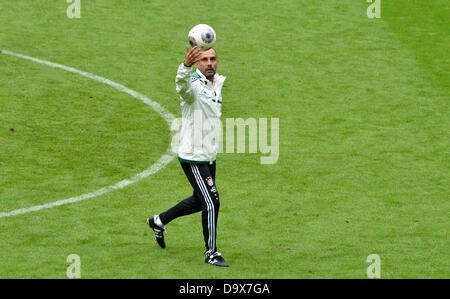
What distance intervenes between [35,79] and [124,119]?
2895 millimetres

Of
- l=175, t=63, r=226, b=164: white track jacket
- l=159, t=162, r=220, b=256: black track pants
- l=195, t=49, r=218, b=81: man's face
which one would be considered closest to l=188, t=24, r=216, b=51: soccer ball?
l=195, t=49, r=218, b=81: man's face

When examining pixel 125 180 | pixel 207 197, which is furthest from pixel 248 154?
pixel 207 197

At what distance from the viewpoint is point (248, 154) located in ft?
50.2

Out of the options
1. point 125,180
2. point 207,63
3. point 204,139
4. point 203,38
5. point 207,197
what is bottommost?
point 207,197

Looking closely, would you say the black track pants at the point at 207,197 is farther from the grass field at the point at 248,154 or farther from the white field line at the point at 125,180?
the white field line at the point at 125,180

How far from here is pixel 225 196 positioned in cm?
1308

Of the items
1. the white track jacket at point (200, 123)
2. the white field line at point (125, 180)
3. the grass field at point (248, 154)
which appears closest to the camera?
the white track jacket at point (200, 123)

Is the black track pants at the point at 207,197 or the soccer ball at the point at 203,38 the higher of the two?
the soccer ball at the point at 203,38

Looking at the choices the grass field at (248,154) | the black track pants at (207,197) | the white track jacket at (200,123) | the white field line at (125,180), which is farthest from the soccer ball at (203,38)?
the white field line at (125,180)

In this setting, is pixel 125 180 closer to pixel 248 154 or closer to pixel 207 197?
pixel 248 154

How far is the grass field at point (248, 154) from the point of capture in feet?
34.9

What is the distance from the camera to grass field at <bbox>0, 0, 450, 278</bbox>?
10.6 m

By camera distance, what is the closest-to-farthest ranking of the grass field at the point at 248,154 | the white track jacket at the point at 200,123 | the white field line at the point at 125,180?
the white track jacket at the point at 200,123
the grass field at the point at 248,154
the white field line at the point at 125,180
